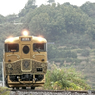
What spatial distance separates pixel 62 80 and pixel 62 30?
118m

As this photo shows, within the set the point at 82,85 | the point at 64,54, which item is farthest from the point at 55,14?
the point at 82,85

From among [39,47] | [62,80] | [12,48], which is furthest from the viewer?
[62,80]

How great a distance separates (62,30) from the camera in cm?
14138

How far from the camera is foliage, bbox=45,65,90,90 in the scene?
23344 mm

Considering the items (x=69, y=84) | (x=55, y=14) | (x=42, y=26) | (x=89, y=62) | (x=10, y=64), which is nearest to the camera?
(x=10, y=64)

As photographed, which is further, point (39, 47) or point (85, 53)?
point (85, 53)

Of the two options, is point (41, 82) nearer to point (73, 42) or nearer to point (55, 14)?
point (73, 42)

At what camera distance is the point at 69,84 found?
23.6 meters

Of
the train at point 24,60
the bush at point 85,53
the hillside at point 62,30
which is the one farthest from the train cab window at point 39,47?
the bush at point 85,53

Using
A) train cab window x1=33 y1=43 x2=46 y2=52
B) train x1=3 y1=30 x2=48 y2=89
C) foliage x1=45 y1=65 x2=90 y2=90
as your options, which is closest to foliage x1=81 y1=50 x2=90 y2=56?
foliage x1=45 y1=65 x2=90 y2=90

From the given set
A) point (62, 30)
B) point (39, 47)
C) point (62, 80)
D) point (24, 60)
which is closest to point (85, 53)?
point (62, 30)

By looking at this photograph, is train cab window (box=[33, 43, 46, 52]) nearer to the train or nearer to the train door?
the train

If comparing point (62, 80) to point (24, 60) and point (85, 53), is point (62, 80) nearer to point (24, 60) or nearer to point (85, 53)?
point (24, 60)

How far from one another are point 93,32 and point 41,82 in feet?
396
